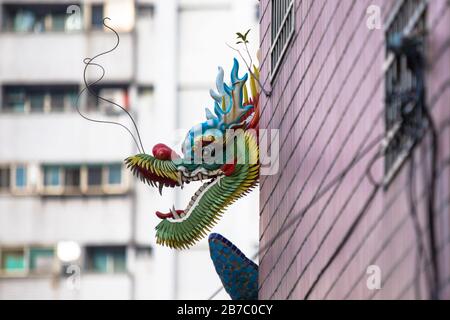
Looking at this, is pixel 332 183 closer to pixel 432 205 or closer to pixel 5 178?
pixel 432 205

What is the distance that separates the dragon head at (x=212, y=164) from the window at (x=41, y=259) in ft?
100

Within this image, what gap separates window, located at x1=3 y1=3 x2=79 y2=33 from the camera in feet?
192

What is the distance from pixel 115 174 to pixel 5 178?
10.6 ft

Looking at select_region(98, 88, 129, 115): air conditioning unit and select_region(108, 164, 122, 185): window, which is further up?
select_region(98, 88, 129, 115): air conditioning unit

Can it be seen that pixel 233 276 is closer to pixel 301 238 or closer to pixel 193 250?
pixel 301 238

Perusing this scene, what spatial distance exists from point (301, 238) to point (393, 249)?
4389 mm

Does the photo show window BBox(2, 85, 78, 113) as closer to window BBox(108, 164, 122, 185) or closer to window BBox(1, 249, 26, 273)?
window BBox(108, 164, 122, 185)

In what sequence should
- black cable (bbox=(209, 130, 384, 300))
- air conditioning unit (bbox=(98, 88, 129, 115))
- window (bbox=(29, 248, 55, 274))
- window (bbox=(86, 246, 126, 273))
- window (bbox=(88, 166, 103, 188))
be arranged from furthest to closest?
1. window (bbox=(88, 166, 103, 188))
2. air conditioning unit (bbox=(98, 88, 129, 115))
3. window (bbox=(86, 246, 126, 273))
4. window (bbox=(29, 248, 55, 274))
5. black cable (bbox=(209, 130, 384, 300))

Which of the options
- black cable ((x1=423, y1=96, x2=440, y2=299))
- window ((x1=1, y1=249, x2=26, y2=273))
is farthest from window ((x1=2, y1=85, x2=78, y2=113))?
black cable ((x1=423, y1=96, x2=440, y2=299))

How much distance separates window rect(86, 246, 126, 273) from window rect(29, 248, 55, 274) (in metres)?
1.07

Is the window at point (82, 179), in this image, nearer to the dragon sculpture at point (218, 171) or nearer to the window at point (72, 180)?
the window at point (72, 180)

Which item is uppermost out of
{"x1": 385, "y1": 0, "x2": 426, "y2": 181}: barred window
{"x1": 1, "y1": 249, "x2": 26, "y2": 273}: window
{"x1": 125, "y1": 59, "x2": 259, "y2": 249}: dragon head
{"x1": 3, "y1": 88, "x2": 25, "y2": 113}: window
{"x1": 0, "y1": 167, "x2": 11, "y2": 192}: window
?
{"x1": 385, "y1": 0, "x2": 426, "y2": 181}: barred window

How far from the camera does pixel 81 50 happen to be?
5741 cm
